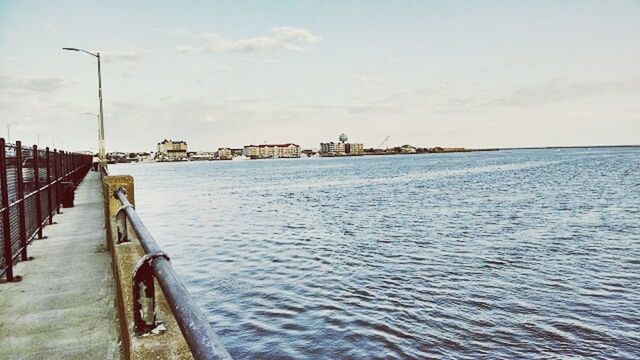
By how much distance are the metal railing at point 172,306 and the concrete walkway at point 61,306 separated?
167 cm

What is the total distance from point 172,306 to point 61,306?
4.70 metres

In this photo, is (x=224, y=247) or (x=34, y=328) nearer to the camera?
(x=34, y=328)

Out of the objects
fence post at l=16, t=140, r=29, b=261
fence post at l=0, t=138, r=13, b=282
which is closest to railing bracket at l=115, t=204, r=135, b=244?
fence post at l=0, t=138, r=13, b=282

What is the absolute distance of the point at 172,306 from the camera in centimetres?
197

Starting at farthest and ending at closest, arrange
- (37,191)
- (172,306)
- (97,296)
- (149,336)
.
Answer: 1. (37,191)
2. (97,296)
3. (149,336)
4. (172,306)

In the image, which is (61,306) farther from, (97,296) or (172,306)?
(172,306)

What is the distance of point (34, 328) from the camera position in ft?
16.7

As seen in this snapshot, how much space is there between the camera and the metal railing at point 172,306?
1592mm

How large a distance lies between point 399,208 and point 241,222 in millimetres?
11973

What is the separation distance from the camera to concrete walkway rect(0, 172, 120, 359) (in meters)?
4.62

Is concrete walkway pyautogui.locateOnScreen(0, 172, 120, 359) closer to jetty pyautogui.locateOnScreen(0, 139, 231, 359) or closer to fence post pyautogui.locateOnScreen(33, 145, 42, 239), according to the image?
jetty pyautogui.locateOnScreen(0, 139, 231, 359)

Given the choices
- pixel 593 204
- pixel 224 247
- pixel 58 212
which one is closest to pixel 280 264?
pixel 224 247

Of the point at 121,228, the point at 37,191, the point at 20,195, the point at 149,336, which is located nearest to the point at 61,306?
the point at 121,228

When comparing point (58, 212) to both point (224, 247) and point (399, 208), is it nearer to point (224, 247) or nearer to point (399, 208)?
point (224, 247)
